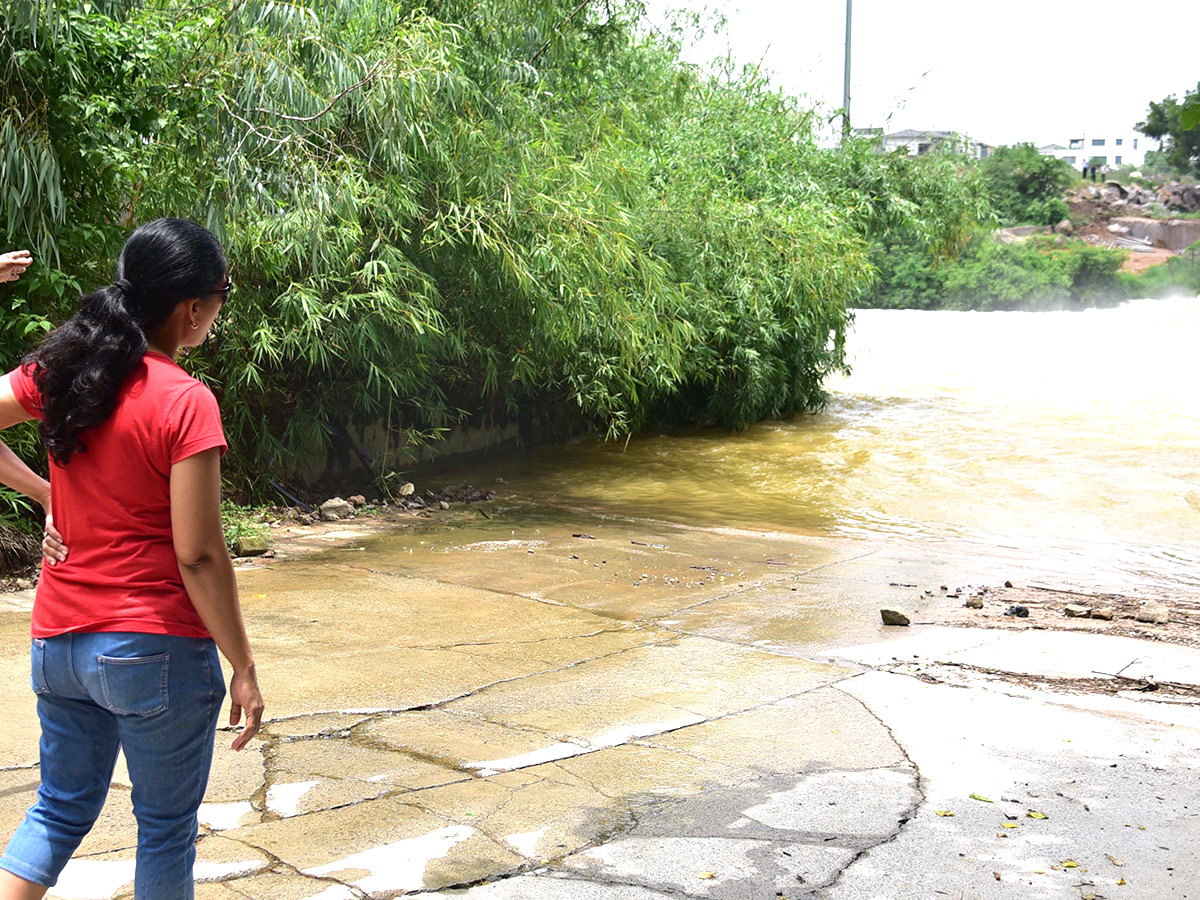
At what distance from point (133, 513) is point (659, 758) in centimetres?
235

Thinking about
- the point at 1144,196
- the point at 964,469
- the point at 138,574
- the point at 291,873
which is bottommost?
the point at 964,469

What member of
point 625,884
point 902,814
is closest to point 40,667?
point 625,884

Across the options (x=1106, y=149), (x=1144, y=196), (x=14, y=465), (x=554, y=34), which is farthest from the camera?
(x=1106, y=149)

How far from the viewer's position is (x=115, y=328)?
2.11 m

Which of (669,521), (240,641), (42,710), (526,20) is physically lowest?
(669,521)

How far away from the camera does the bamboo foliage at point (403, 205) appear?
6.49 meters

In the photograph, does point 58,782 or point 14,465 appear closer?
point 58,782

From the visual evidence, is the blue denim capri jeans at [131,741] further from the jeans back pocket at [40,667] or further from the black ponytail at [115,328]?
the black ponytail at [115,328]

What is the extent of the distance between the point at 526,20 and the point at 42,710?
8890mm

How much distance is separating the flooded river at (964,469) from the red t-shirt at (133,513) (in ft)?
22.9

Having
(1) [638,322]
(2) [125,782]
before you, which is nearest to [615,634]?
(2) [125,782]

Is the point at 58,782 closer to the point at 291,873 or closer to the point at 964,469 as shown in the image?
the point at 291,873

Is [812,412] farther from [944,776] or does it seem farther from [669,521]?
[944,776]

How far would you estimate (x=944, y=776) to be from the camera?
3.85 meters
